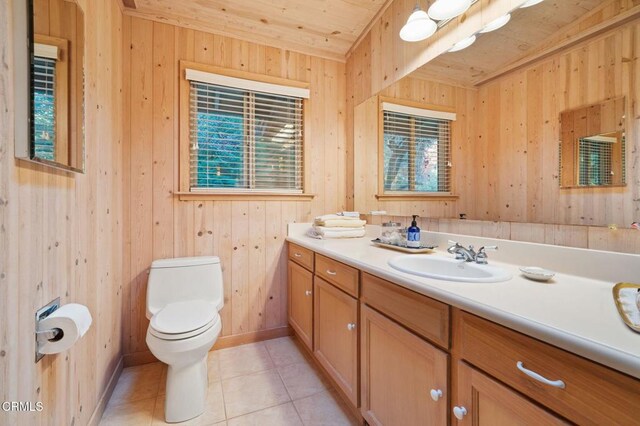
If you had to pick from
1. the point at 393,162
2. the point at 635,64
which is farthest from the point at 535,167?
the point at 393,162

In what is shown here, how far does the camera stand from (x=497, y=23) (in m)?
1.31

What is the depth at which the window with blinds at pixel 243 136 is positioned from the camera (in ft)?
7.02

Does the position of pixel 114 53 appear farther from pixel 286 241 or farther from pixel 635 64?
pixel 635 64

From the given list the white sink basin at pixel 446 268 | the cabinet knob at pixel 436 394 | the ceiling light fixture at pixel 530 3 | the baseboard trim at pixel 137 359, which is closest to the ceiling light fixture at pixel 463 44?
the ceiling light fixture at pixel 530 3

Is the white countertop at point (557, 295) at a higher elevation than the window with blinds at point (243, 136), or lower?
lower

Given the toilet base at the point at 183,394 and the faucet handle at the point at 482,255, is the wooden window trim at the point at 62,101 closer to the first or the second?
the toilet base at the point at 183,394

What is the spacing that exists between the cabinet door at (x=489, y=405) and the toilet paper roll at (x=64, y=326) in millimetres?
1255

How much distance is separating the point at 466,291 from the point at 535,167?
28.8 inches

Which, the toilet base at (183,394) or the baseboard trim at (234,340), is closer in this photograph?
the toilet base at (183,394)

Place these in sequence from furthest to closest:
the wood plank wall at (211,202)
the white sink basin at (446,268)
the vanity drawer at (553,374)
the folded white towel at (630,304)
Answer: the wood plank wall at (211,202) → the white sink basin at (446,268) → the folded white towel at (630,304) → the vanity drawer at (553,374)

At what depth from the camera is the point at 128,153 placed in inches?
76.5

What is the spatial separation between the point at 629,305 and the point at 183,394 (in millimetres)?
1859

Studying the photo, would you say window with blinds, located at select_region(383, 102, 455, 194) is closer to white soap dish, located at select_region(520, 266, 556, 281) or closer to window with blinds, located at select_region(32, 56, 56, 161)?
white soap dish, located at select_region(520, 266, 556, 281)

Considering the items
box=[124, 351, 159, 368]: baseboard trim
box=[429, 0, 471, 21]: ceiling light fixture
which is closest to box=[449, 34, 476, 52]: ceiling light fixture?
box=[429, 0, 471, 21]: ceiling light fixture
